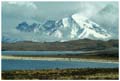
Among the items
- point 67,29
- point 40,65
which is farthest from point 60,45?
point 40,65

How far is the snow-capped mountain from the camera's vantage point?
33.8 ft

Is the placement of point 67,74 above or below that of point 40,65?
below

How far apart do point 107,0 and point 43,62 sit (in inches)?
51.5

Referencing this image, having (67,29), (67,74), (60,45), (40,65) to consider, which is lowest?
(67,74)

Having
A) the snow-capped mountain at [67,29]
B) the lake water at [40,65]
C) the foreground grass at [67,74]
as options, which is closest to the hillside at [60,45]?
the snow-capped mountain at [67,29]

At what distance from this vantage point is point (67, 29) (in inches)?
408

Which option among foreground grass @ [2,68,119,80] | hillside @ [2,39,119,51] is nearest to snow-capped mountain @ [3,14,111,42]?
hillside @ [2,39,119,51]

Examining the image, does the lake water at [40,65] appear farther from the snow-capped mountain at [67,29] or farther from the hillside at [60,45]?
the snow-capped mountain at [67,29]

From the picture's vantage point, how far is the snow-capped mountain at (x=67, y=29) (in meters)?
10.3

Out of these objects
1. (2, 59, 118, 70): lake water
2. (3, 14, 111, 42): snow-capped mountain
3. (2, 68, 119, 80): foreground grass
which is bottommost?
(2, 68, 119, 80): foreground grass

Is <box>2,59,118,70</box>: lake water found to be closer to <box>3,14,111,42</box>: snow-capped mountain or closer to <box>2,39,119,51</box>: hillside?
<box>2,39,119,51</box>: hillside

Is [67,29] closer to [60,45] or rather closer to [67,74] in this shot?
[60,45]

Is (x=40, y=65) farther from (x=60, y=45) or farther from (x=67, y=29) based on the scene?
(x=67, y=29)

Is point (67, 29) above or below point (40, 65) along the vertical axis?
above
